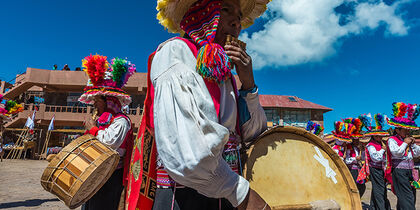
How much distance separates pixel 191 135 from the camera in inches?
38.1

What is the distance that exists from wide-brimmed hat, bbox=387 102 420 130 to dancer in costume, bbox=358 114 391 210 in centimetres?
80

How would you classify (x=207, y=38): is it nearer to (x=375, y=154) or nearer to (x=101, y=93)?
(x=101, y=93)

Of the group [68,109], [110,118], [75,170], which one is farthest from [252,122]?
[68,109]

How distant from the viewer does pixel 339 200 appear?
60.9 inches

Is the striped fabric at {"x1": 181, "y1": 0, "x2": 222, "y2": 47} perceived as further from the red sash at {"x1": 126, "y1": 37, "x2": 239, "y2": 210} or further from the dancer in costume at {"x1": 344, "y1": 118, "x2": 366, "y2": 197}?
the dancer in costume at {"x1": 344, "y1": 118, "x2": 366, "y2": 197}

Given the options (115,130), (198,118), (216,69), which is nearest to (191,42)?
(216,69)

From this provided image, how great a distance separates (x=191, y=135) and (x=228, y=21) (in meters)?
0.80

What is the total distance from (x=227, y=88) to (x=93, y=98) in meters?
3.07

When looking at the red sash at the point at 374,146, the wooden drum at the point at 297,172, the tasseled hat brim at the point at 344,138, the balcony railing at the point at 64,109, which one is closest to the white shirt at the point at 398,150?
the red sash at the point at 374,146

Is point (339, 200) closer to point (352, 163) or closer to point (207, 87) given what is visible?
point (207, 87)

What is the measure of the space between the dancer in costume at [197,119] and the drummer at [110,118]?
193 cm

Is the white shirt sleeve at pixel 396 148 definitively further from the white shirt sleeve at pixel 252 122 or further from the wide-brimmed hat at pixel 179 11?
the white shirt sleeve at pixel 252 122

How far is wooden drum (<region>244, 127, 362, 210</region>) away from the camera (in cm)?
142

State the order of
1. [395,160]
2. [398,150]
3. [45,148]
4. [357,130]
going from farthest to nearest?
[45,148], [357,130], [395,160], [398,150]
